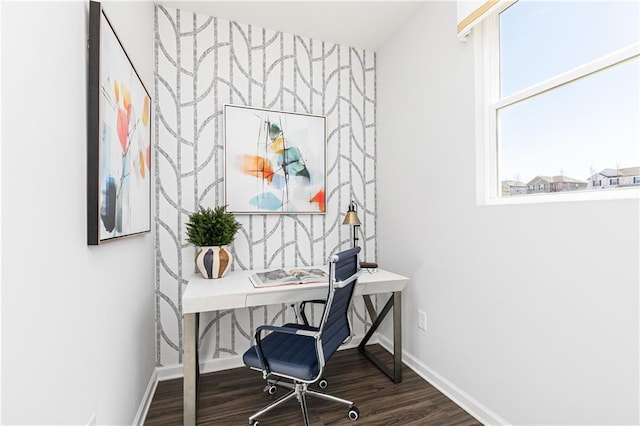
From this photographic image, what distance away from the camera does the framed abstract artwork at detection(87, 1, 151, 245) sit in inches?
43.3

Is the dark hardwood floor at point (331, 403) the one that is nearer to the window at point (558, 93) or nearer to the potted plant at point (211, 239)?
the potted plant at point (211, 239)

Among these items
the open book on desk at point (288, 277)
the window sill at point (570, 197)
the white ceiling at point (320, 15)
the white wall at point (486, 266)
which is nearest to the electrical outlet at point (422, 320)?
the white wall at point (486, 266)

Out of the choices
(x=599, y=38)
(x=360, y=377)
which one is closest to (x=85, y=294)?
(x=360, y=377)

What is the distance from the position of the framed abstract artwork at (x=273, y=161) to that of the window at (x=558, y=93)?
1.30 metres

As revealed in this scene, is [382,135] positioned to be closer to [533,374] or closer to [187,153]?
[187,153]

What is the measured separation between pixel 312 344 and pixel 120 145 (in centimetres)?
144

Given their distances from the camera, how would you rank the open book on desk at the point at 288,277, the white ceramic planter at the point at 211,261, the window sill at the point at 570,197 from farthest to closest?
the white ceramic planter at the point at 211,261 < the open book on desk at the point at 288,277 < the window sill at the point at 570,197

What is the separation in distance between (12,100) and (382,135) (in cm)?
251

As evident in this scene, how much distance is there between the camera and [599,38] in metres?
1.31

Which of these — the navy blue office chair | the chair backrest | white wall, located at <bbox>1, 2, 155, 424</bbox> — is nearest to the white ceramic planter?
the navy blue office chair

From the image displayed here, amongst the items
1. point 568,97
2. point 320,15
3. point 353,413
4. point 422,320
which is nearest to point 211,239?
point 353,413

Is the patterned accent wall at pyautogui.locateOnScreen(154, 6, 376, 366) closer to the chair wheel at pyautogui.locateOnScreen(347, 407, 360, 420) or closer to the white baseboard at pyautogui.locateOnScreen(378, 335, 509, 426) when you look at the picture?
the white baseboard at pyautogui.locateOnScreen(378, 335, 509, 426)

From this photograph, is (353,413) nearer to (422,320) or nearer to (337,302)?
(337,302)

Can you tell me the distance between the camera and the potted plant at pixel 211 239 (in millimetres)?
2115
